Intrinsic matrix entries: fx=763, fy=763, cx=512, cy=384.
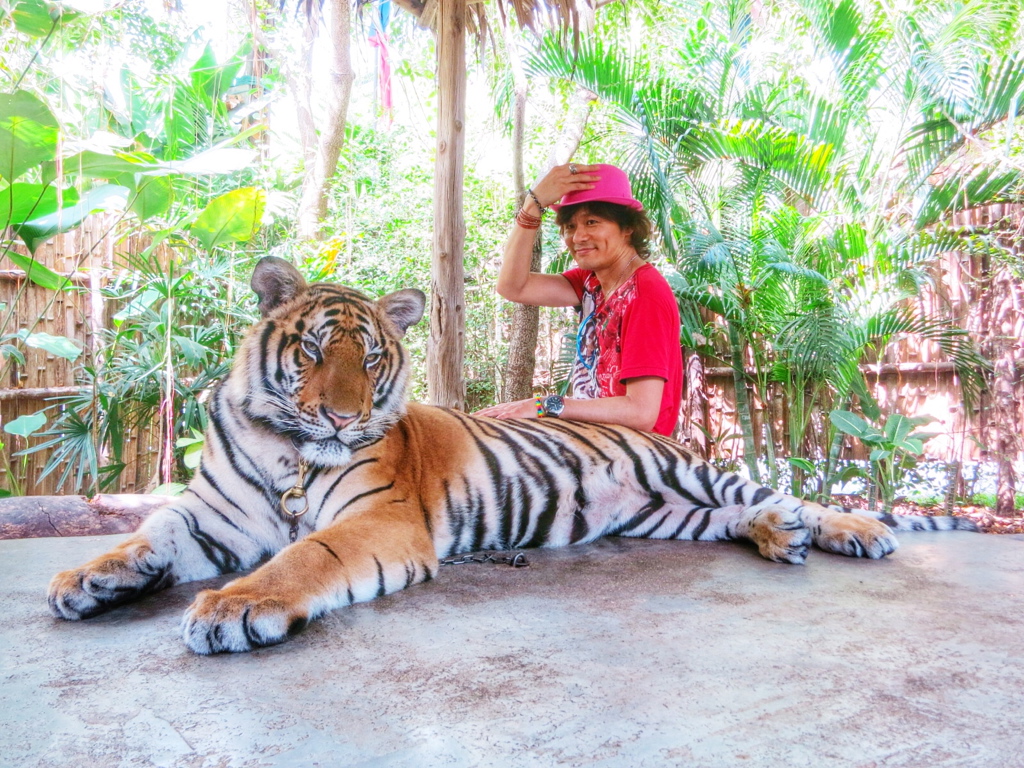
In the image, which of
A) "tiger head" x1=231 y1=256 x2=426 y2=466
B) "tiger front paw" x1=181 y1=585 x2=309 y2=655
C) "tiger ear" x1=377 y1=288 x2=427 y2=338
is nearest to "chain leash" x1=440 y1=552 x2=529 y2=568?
"tiger head" x1=231 y1=256 x2=426 y2=466

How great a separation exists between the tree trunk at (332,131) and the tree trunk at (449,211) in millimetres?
5906

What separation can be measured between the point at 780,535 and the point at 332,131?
27.8 ft

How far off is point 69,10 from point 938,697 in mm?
4519

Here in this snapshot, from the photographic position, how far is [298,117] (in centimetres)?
1153

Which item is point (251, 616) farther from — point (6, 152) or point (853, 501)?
point (853, 501)

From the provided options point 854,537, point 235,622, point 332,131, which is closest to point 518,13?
point 854,537

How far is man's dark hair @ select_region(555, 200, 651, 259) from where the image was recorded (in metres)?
3.40

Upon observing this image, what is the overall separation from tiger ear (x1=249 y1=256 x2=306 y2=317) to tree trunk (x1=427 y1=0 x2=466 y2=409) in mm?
1372

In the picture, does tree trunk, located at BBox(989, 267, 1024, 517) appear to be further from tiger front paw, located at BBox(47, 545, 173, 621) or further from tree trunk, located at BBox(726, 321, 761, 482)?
tiger front paw, located at BBox(47, 545, 173, 621)

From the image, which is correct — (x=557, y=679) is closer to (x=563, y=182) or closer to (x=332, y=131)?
(x=563, y=182)

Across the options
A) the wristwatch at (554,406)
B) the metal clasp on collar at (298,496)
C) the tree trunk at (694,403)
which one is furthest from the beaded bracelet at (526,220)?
the tree trunk at (694,403)

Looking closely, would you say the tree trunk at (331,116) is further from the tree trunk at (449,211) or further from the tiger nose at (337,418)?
the tiger nose at (337,418)

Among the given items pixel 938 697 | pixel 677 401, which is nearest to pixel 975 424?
pixel 677 401

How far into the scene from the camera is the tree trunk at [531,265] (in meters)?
5.49
